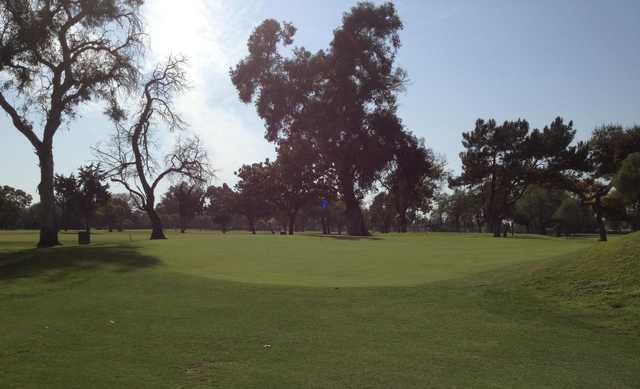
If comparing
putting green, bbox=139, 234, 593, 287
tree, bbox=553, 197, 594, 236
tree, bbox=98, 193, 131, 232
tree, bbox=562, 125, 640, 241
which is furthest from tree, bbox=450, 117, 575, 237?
tree, bbox=98, 193, 131, 232

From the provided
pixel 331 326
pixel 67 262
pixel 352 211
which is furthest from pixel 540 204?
pixel 331 326

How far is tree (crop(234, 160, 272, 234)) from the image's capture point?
8144cm

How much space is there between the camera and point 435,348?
741 cm

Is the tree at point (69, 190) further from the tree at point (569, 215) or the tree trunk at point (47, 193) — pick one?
the tree at point (569, 215)

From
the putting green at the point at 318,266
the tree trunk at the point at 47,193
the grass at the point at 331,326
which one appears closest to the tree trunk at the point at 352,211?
the putting green at the point at 318,266

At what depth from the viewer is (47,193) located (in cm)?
2545

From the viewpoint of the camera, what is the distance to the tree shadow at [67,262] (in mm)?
15196

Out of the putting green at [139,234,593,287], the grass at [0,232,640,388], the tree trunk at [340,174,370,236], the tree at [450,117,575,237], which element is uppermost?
the tree at [450,117,575,237]

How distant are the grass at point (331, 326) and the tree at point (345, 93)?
104 feet

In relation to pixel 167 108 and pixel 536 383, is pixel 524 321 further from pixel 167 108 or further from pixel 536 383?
pixel 167 108

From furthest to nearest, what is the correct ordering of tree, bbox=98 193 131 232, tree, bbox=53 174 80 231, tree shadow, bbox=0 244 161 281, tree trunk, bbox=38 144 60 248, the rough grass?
tree, bbox=98 193 131 232, tree, bbox=53 174 80 231, tree trunk, bbox=38 144 60 248, tree shadow, bbox=0 244 161 281, the rough grass

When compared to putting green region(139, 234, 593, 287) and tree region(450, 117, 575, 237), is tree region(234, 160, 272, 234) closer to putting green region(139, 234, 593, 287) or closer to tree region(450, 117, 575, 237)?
tree region(450, 117, 575, 237)

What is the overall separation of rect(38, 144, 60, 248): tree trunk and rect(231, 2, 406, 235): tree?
2544cm

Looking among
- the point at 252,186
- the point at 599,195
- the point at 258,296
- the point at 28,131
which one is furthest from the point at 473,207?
the point at 258,296
